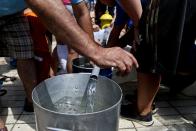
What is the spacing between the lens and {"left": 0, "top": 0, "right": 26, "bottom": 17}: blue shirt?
2.32m

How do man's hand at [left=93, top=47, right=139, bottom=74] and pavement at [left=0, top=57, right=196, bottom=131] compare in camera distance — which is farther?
pavement at [left=0, top=57, right=196, bottom=131]

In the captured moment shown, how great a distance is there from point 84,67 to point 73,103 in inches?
30.1

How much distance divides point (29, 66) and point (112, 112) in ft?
4.68

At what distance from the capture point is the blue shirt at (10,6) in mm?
2324

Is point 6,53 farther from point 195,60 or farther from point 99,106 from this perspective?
point 195,60

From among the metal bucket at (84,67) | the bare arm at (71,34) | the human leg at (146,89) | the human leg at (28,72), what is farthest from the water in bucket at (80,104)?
the human leg at (28,72)

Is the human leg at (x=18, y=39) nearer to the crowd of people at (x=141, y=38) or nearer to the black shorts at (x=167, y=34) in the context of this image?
the crowd of people at (x=141, y=38)

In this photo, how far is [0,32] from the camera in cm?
254

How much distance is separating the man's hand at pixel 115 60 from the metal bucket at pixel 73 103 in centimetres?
17

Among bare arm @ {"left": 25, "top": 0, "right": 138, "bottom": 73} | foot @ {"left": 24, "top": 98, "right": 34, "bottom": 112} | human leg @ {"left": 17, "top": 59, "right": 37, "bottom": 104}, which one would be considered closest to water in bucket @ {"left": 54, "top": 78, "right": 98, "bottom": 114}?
bare arm @ {"left": 25, "top": 0, "right": 138, "bottom": 73}

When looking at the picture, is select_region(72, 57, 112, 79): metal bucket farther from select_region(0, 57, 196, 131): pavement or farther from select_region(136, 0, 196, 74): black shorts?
select_region(0, 57, 196, 131): pavement

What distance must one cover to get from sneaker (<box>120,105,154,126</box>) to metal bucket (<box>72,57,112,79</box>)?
1.19 ft

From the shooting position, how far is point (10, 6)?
2.38 m

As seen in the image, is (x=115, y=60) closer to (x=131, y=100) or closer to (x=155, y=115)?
(x=155, y=115)
